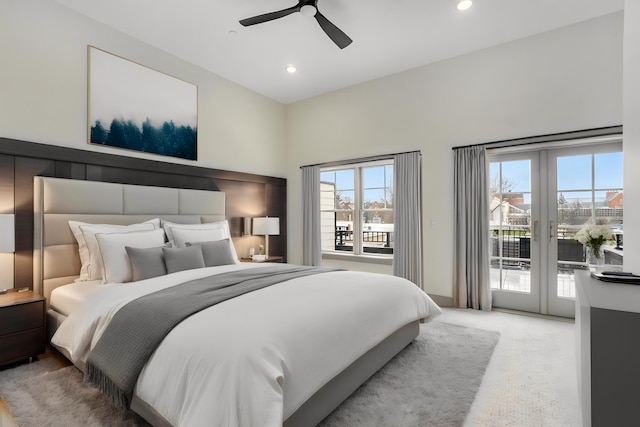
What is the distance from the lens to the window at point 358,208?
191 inches

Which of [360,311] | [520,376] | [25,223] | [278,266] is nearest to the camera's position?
[360,311]

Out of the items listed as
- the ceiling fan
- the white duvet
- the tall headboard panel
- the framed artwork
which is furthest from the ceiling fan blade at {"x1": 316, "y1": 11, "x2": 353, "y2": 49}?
the tall headboard panel

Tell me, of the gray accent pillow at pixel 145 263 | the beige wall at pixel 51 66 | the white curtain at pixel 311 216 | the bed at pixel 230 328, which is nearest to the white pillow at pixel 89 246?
the bed at pixel 230 328

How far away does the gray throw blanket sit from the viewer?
5.15ft

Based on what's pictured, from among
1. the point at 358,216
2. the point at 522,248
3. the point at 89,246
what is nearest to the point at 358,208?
the point at 358,216

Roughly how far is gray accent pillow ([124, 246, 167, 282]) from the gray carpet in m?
0.78

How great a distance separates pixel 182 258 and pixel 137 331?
4.14ft

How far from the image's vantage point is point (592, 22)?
320cm

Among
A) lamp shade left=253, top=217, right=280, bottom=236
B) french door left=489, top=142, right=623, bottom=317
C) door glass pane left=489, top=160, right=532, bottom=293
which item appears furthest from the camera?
lamp shade left=253, top=217, right=280, bottom=236

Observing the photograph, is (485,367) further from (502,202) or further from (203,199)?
(203,199)

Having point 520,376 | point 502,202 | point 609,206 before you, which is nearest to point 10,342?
point 520,376

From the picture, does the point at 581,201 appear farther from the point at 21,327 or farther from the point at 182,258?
the point at 21,327

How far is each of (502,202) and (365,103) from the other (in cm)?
226

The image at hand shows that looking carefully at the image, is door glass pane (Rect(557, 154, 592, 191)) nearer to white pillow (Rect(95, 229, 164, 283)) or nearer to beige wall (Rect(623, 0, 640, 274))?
beige wall (Rect(623, 0, 640, 274))
